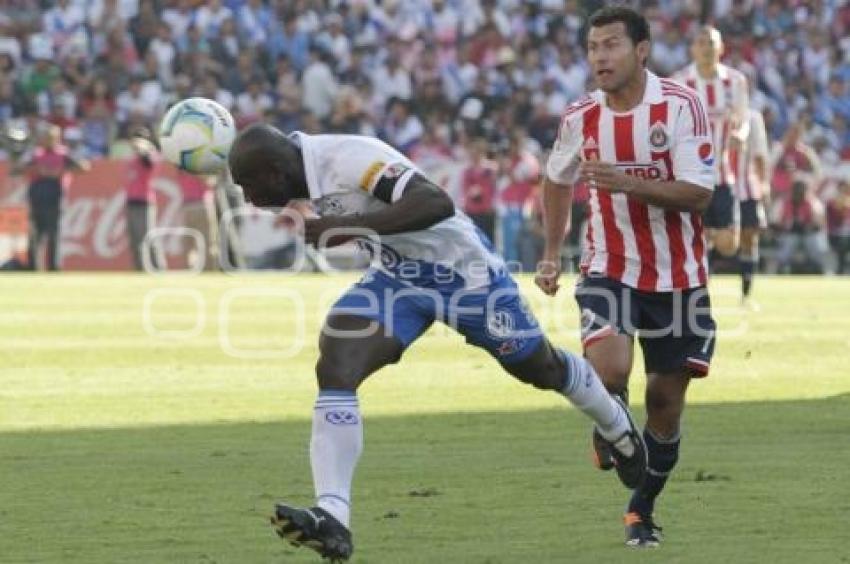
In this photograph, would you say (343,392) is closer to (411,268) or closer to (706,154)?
(411,268)

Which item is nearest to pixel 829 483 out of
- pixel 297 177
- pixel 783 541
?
pixel 783 541

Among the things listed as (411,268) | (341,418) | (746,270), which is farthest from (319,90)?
(341,418)

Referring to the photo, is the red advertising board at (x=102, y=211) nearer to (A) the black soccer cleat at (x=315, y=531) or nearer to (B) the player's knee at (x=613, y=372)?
(B) the player's knee at (x=613, y=372)

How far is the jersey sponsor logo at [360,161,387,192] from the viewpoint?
7996 millimetres

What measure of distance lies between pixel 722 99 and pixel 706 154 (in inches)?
436

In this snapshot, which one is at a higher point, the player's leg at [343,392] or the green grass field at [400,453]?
the player's leg at [343,392]

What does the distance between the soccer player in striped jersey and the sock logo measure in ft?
4.59

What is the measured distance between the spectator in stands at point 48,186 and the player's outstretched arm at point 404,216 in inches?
947

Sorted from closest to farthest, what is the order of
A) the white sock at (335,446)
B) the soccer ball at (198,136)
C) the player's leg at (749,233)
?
the white sock at (335,446) < the soccer ball at (198,136) < the player's leg at (749,233)

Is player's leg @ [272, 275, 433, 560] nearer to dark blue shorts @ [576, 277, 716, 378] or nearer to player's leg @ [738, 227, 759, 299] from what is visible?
dark blue shorts @ [576, 277, 716, 378]

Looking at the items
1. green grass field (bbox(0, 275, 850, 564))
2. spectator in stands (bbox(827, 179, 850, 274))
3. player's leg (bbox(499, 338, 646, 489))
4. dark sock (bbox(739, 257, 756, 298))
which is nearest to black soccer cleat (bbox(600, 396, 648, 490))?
player's leg (bbox(499, 338, 646, 489))

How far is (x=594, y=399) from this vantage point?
873cm

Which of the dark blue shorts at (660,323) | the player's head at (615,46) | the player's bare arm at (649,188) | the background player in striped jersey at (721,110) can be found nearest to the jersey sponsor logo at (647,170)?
the player's bare arm at (649,188)

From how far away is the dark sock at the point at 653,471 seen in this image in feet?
28.8
